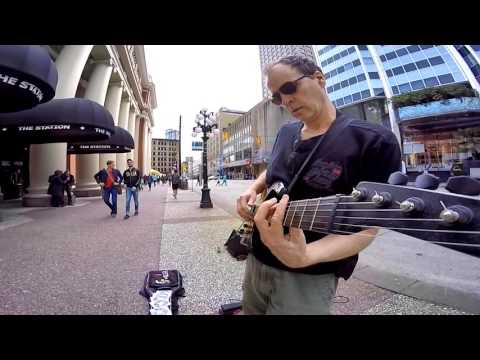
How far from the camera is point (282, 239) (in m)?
0.86

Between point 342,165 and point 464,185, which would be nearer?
point 464,185

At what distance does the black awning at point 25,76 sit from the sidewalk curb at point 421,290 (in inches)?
251

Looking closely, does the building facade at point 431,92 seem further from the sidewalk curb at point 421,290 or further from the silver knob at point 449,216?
the silver knob at point 449,216

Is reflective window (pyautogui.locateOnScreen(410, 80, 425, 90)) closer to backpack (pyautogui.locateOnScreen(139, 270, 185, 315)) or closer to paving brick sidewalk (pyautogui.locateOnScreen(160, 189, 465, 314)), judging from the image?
paving brick sidewalk (pyautogui.locateOnScreen(160, 189, 465, 314))

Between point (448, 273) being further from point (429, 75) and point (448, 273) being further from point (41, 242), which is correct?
point (429, 75)

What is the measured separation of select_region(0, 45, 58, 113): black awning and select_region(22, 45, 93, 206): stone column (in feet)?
14.7

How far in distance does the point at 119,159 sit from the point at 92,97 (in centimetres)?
660

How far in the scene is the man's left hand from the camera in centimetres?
85

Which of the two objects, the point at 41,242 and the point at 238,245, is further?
the point at 41,242

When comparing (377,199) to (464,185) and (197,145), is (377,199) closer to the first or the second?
(464,185)

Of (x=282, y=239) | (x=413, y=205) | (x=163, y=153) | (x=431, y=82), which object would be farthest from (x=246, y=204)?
(x=163, y=153)

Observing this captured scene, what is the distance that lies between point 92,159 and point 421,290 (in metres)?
15.6
